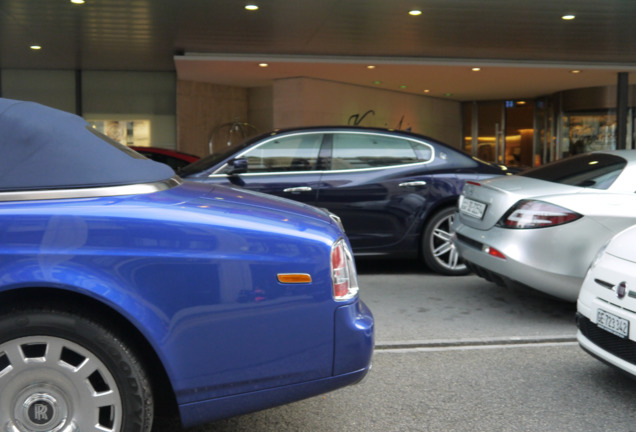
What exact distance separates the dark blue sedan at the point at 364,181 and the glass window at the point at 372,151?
11 millimetres

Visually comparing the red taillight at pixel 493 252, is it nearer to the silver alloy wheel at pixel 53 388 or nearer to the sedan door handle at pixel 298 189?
the sedan door handle at pixel 298 189

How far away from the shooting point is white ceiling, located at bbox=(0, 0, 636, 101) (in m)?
12.3

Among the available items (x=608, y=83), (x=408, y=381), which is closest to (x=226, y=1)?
(x=408, y=381)

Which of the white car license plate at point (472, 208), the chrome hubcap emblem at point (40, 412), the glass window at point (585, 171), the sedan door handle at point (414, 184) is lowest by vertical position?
the chrome hubcap emblem at point (40, 412)

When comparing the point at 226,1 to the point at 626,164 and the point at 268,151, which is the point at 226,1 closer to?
the point at 268,151

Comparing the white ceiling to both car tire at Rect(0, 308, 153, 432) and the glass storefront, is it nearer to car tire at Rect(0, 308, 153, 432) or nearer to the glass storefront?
the glass storefront

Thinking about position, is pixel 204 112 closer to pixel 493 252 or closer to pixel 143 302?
pixel 493 252

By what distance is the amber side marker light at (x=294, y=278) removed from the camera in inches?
109

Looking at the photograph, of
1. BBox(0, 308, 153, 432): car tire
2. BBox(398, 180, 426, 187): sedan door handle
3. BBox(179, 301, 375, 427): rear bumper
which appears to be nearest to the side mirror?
BBox(398, 180, 426, 187): sedan door handle

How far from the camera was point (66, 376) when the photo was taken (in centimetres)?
261

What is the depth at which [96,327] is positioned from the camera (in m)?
2.60

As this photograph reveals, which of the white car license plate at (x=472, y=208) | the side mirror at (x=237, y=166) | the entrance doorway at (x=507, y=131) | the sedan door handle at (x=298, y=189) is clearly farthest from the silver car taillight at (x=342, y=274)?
the entrance doorway at (x=507, y=131)

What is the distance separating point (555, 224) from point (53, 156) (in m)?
3.75

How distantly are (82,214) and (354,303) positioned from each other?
3.76 feet
